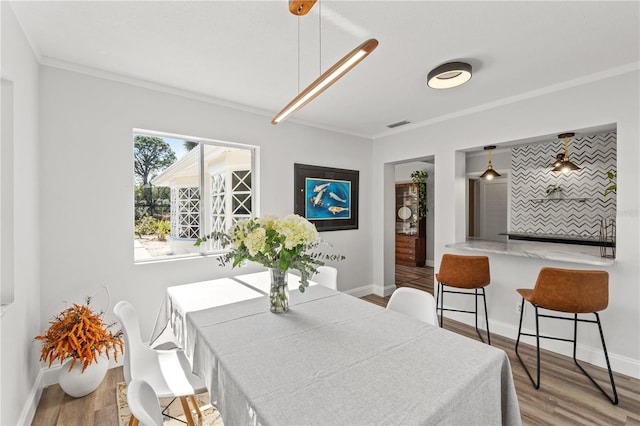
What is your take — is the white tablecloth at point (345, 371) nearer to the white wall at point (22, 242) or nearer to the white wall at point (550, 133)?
the white wall at point (22, 242)

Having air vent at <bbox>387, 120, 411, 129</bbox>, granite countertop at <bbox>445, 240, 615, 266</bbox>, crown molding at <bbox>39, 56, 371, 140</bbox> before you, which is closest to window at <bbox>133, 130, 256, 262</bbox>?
crown molding at <bbox>39, 56, 371, 140</bbox>

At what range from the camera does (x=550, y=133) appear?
2820 mm

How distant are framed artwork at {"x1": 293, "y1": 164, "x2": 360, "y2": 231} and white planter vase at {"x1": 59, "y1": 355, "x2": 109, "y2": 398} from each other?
2429 mm

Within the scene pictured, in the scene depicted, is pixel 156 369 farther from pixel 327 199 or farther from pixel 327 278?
pixel 327 199

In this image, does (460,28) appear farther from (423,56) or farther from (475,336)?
(475,336)

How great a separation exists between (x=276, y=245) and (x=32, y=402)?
2061mm

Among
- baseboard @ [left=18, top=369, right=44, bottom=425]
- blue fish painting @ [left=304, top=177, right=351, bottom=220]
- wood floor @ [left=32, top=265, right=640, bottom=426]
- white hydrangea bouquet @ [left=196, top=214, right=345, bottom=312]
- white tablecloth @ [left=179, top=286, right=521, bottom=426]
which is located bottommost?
wood floor @ [left=32, top=265, right=640, bottom=426]

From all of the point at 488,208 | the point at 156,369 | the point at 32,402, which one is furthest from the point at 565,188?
the point at 32,402

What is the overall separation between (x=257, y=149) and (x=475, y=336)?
3.23m

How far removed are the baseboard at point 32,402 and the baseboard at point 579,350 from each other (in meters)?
3.98

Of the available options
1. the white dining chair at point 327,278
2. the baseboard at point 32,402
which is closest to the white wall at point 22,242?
the baseboard at point 32,402

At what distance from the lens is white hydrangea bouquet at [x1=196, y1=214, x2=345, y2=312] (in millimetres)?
1648

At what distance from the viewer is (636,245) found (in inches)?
93.9

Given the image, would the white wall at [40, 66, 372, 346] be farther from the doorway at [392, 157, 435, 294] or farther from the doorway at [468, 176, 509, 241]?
the doorway at [468, 176, 509, 241]
